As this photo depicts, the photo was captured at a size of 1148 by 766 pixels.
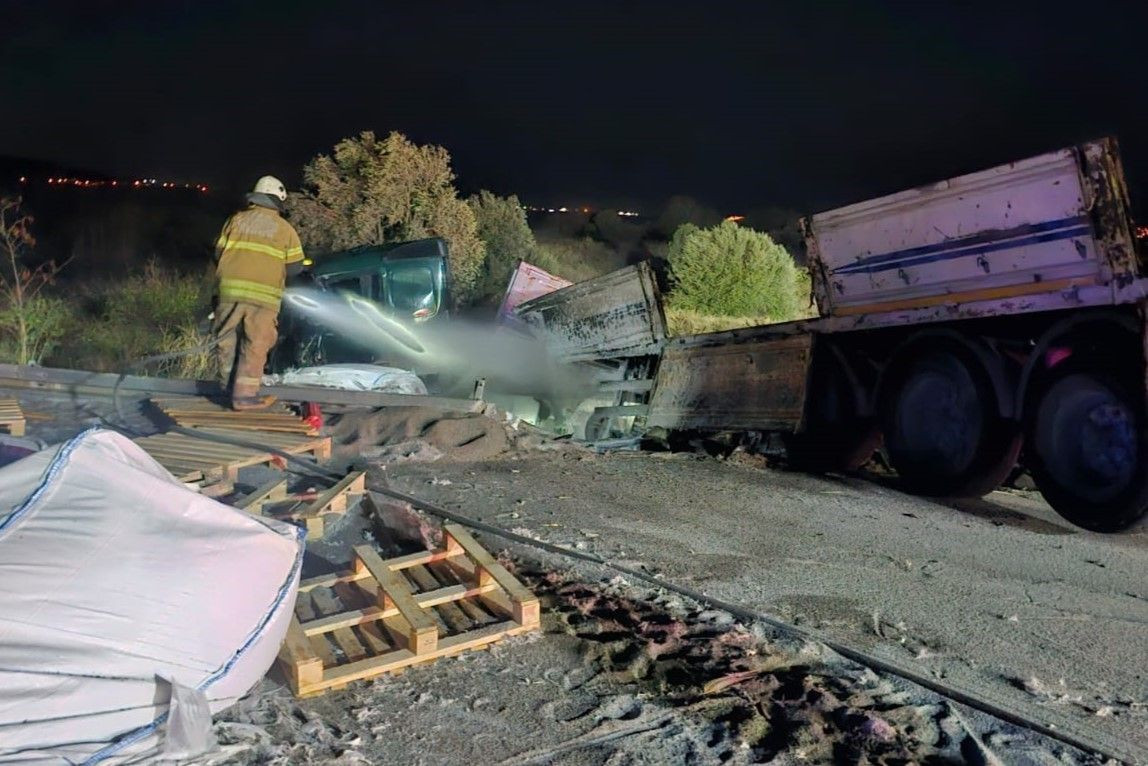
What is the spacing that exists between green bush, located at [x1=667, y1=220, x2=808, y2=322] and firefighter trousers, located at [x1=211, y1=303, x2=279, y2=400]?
43.4 ft

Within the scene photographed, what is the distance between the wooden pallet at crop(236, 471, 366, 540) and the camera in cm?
478

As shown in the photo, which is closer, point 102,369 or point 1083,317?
point 1083,317

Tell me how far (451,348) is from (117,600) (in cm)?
842

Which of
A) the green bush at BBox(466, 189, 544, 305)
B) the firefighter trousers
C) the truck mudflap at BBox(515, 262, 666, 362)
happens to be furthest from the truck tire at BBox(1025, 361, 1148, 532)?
the green bush at BBox(466, 189, 544, 305)

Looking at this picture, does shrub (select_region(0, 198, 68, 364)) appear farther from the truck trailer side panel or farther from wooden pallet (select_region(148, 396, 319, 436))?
the truck trailer side panel

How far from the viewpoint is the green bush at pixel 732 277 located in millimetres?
19531

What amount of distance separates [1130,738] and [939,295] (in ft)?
14.9

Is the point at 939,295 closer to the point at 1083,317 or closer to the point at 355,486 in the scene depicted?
the point at 1083,317

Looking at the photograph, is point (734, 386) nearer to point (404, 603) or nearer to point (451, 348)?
point (451, 348)

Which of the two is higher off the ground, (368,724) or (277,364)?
(277,364)

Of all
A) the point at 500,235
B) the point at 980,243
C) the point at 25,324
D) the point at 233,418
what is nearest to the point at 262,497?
the point at 233,418

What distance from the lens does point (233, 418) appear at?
7.00 meters

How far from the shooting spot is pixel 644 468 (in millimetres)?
7582

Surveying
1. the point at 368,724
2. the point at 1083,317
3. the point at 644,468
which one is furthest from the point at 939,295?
the point at 368,724
